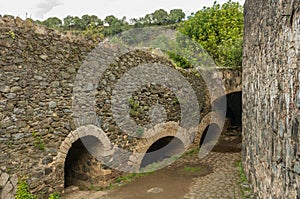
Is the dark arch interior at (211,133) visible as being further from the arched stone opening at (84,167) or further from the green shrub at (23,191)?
the green shrub at (23,191)

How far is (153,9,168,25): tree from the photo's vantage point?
3989cm

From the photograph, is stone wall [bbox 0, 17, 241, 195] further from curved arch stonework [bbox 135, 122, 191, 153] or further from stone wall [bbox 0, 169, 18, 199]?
curved arch stonework [bbox 135, 122, 191, 153]

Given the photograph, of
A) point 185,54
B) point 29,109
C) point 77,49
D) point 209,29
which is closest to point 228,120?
point 185,54

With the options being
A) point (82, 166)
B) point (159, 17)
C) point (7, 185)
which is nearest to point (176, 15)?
point (159, 17)

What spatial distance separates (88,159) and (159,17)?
34.8 meters

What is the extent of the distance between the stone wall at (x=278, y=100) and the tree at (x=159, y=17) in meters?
35.4

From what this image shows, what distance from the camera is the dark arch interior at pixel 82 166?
7453 mm

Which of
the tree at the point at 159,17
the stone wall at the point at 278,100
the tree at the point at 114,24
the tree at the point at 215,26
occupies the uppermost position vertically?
the tree at the point at 159,17

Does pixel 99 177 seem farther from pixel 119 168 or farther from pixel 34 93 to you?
pixel 34 93

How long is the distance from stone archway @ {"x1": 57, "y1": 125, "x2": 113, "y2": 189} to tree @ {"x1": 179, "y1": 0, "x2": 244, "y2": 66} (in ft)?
29.9

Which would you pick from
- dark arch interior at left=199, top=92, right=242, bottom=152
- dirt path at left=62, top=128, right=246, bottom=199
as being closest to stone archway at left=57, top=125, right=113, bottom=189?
dirt path at left=62, top=128, right=246, bottom=199

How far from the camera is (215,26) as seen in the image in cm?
1688

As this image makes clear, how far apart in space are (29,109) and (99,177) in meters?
2.58

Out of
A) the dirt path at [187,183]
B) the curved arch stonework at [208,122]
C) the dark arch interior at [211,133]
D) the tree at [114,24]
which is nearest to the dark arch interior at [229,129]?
the dark arch interior at [211,133]
